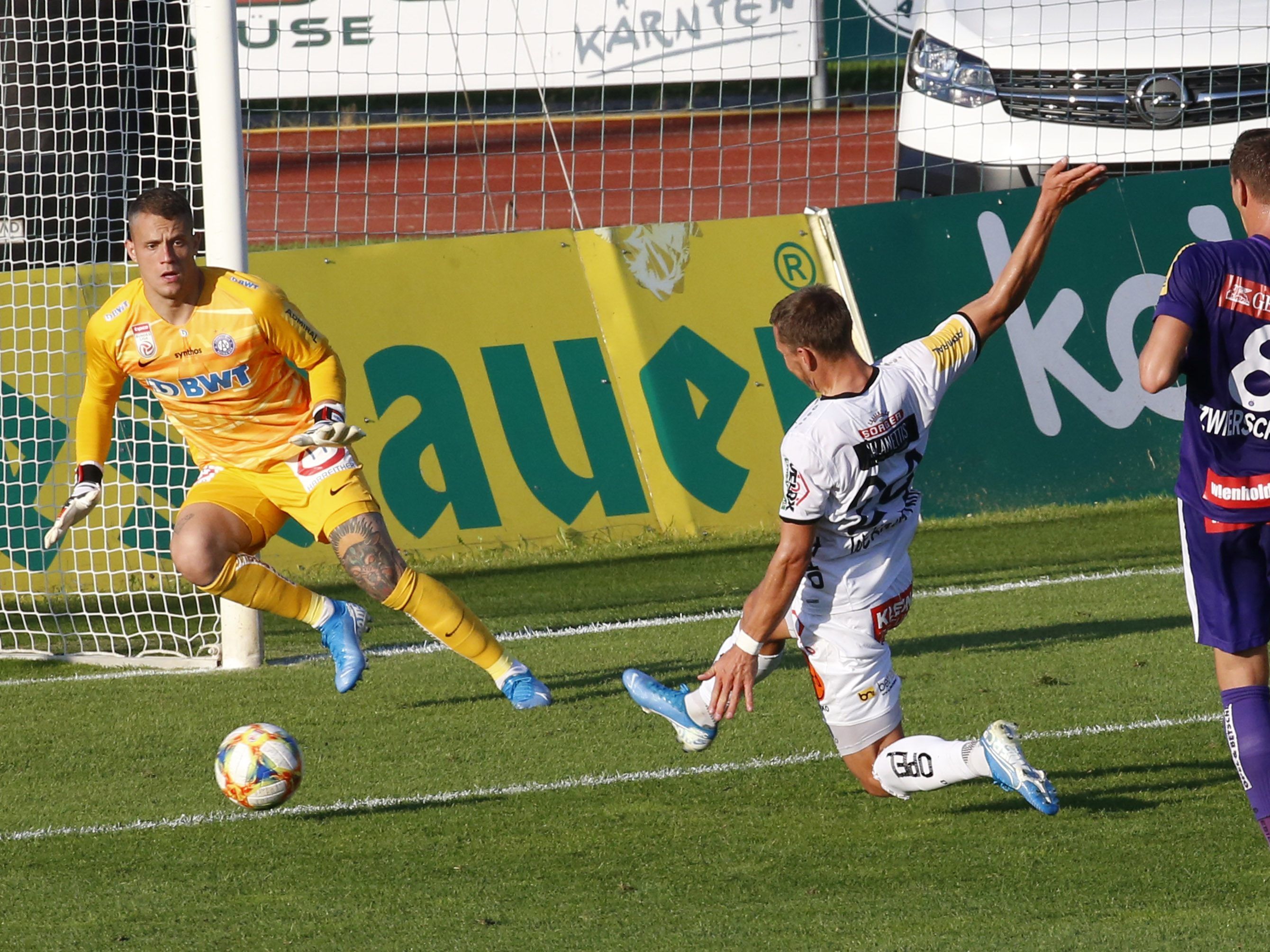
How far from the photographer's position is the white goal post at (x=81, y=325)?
28.3 ft

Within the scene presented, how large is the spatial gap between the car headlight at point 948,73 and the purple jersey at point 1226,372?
23.6 ft

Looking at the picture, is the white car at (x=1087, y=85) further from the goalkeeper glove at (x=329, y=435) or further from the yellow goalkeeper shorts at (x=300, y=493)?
the goalkeeper glove at (x=329, y=435)

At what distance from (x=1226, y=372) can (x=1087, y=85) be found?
7.25m

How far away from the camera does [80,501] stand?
607cm

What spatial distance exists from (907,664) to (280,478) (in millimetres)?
2594

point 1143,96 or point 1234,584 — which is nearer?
point 1234,584

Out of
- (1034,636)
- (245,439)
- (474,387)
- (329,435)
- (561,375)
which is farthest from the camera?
(561,375)

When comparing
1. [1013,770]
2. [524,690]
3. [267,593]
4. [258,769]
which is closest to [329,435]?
[267,593]

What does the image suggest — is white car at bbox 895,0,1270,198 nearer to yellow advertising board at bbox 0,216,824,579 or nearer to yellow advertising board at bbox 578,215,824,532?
yellow advertising board at bbox 0,216,824,579

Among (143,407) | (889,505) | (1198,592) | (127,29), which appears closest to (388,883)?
(889,505)

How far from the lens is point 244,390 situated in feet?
20.6

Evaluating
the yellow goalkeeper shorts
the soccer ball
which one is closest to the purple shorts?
the soccer ball

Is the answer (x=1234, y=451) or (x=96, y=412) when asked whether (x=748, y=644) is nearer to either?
(x=1234, y=451)

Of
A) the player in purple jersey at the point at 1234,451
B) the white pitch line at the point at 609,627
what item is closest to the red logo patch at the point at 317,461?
the white pitch line at the point at 609,627
